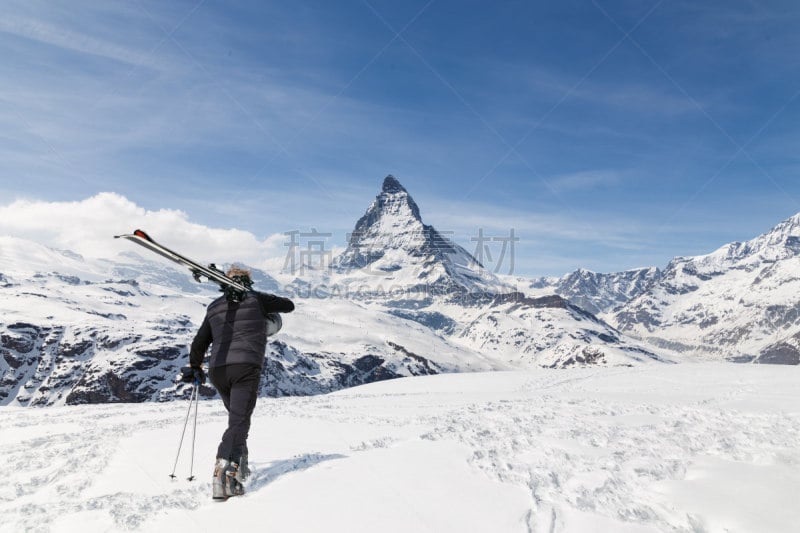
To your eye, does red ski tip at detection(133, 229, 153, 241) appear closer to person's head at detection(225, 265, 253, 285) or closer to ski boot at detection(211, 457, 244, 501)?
person's head at detection(225, 265, 253, 285)

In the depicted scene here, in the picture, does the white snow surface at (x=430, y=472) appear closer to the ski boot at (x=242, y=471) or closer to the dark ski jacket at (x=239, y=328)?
the ski boot at (x=242, y=471)

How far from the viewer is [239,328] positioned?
768 cm

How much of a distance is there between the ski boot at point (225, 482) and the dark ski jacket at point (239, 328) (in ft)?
4.81

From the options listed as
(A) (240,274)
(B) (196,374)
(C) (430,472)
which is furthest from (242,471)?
(A) (240,274)

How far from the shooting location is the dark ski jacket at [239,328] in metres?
7.57

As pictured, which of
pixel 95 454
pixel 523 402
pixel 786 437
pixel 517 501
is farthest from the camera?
pixel 523 402

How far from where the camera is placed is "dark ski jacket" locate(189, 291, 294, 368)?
24.8ft

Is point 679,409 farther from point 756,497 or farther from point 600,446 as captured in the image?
point 756,497

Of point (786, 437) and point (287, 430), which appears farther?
point (287, 430)

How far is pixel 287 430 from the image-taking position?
1168cm

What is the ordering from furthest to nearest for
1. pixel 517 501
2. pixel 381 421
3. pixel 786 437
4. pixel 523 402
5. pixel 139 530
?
pixel 523 402 → pixel 381 421 → pixel 786 437 → pixel 517 501 → pixel 139 530

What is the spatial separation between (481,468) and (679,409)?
32.7 ft

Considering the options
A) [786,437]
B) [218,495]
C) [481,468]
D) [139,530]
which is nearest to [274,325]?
[218,495]

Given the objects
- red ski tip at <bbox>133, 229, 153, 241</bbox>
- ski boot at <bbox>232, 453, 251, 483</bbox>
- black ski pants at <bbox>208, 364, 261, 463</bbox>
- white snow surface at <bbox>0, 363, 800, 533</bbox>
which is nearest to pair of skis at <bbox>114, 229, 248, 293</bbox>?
red ski tip at <bbox>133, 229, 153, 241</bbox>
